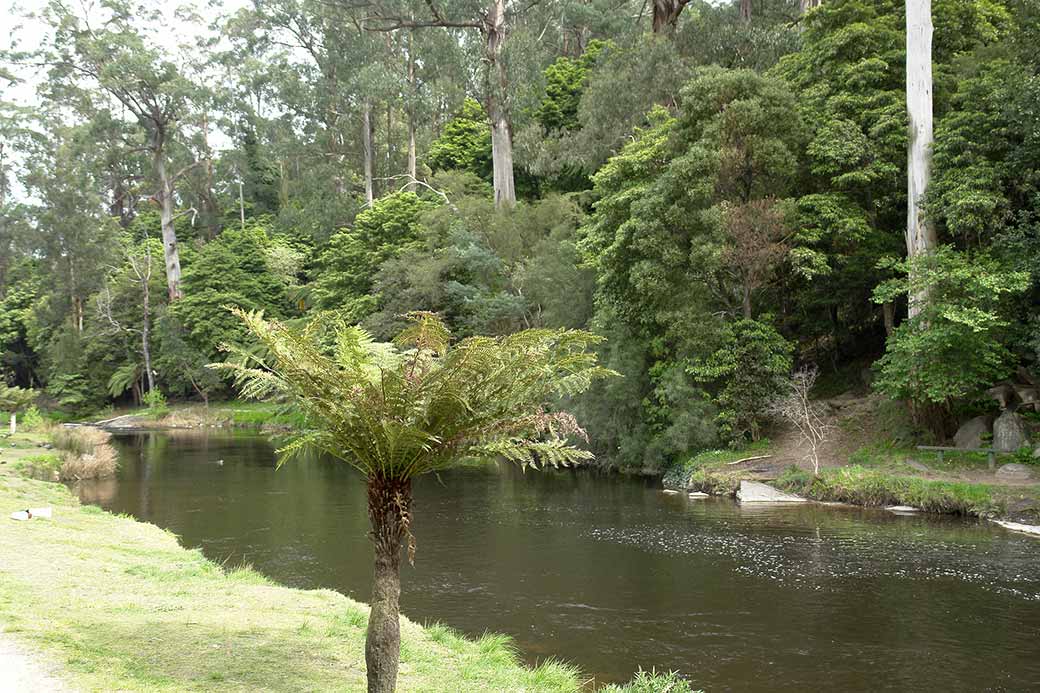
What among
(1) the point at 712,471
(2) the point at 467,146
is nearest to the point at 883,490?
(1) the point at 712,471

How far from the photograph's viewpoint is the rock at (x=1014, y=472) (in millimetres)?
19391

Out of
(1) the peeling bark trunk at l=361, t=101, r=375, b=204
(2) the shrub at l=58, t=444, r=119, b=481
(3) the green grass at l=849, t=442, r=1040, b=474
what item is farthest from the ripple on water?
(1) the peeling bark trunk at l=361, t=101, r=375, b=204

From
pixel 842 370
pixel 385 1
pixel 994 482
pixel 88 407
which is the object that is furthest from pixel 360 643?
pixel 88 407

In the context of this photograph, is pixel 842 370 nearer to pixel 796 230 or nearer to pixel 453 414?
pixel 796 230

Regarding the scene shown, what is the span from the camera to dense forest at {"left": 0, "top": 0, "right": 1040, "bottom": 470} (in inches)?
858

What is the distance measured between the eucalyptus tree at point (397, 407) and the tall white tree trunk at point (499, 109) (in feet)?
109

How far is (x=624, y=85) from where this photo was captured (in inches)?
1362

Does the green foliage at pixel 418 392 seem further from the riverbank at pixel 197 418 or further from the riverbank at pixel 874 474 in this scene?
the riverbank at pixel 197 418

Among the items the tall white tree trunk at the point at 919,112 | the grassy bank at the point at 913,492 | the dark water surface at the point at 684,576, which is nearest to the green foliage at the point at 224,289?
the dark water surface at the point at 684,576

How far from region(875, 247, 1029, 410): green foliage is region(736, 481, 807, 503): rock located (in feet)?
12.2

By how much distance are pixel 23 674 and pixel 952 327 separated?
1923 cm

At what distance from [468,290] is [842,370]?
15.9 meters

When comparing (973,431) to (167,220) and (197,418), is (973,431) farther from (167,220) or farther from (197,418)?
(167,220)

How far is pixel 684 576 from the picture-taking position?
1438 cm
